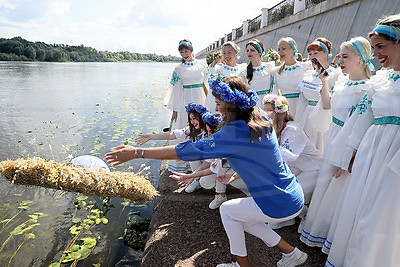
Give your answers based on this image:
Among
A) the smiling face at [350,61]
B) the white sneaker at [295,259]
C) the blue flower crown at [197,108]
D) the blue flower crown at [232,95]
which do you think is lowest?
the white sneaker at [295,259]

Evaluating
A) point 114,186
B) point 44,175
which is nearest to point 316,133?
point 114,186

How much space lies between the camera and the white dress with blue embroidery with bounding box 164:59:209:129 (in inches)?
179

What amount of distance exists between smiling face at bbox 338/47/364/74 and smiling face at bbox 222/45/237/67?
2.13 meters

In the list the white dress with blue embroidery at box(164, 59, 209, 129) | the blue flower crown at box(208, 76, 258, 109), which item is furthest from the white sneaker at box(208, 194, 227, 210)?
the blue flower crown at box(208, 76, 258, 109)

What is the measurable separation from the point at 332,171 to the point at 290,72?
4.98 feet

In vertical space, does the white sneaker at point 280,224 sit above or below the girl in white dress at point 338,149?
below

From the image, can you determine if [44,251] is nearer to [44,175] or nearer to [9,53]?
[44,175]

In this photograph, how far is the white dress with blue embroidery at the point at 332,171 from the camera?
8.15 ft

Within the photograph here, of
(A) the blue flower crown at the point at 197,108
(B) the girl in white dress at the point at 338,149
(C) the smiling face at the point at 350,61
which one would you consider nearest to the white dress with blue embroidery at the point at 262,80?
(A) the blue flower crown at the point at 197,108

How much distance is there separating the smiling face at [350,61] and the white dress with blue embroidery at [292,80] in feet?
3.74

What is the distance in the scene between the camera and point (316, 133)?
11.3 ft

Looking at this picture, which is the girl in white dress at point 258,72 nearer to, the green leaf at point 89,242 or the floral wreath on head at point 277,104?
the floral wreath on head at point 277,104

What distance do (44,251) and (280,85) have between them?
3.47 metres

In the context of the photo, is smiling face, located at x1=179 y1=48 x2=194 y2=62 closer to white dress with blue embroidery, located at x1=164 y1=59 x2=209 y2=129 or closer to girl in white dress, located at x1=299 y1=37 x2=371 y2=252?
white dress with blue embroidery, located at x1=164 y1=59 x2=209 y2=129
